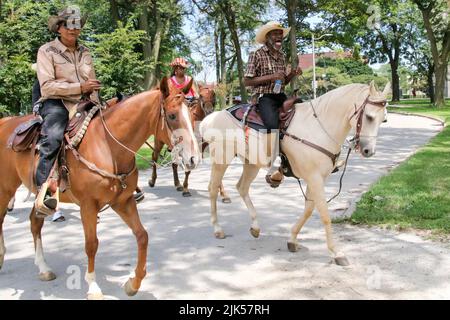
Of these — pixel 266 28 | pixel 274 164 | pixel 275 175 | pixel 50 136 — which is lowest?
pixel 275 175

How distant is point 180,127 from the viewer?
421cm

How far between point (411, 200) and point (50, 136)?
5935 millimetres

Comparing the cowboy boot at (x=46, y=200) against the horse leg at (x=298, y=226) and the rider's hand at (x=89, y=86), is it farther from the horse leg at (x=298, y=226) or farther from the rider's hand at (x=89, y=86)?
the horse leg at (x=298, y=226)

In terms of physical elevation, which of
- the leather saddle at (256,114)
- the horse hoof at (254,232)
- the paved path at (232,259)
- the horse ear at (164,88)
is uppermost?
the horse ear at (164,88)

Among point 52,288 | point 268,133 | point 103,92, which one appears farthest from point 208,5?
point 52,288

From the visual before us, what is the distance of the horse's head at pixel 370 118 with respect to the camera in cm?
524

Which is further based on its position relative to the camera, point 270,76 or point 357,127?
point 270,76

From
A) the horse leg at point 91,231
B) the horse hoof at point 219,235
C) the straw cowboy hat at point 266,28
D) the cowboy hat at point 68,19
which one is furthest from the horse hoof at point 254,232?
the cowboy hat at point 68,19

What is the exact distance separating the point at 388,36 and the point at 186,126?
59.3 meters

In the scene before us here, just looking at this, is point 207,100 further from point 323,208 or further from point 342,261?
point 342,261

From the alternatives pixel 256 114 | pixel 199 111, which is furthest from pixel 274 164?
pixel 199 111

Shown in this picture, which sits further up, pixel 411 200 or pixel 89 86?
pixel 89 86

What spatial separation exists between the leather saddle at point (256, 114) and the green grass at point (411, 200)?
83.1 inches
